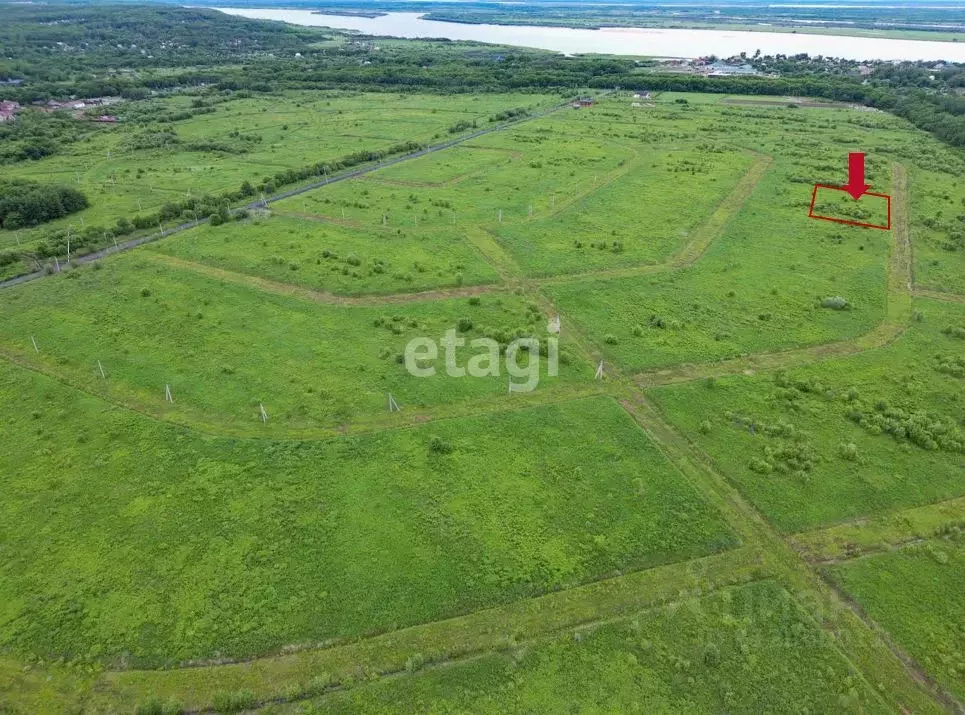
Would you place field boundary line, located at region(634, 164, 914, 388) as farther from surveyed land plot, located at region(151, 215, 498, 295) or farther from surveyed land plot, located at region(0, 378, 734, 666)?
surveyed land plot, located at region(151, 215, 498, 295)

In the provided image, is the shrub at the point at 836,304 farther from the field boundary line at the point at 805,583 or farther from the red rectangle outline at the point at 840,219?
the red rectangle outline at the point at 840,219

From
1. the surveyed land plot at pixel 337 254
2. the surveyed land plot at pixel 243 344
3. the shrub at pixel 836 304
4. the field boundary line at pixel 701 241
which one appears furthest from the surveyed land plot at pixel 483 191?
the shrub at pixel 836 304

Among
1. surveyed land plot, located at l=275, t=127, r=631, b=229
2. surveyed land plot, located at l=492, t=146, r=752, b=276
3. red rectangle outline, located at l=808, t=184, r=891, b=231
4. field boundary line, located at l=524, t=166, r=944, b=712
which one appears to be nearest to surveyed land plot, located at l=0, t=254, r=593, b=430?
field boundary line, located at l=524, t=166, r=944, b=712

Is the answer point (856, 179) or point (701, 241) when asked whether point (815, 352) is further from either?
point (856, 179)

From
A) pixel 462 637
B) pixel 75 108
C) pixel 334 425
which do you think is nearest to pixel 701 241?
pixel 334 425

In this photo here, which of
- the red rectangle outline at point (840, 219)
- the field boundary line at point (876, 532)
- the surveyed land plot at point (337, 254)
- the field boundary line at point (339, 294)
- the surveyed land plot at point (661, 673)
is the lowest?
the surveyed land plot at point (661, 673)

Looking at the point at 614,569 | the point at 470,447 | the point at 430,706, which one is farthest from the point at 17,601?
the point at 614,569
